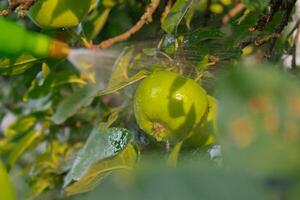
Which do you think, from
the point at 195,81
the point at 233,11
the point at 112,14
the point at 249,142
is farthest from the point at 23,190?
the point at 249,142

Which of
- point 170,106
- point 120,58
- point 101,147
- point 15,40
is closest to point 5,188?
point 15,40

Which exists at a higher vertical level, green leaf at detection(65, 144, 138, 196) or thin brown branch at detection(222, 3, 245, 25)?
green leaf at detection(65, 144, 138, 196)

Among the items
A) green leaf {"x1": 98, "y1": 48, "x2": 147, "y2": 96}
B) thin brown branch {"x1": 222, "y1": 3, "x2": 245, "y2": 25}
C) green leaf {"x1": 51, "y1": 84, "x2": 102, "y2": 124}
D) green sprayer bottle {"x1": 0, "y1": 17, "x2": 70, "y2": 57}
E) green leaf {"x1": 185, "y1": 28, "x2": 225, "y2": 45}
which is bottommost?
green leaf {"x1": 51, "y1": 84, "x2": 102, "y2": 124}

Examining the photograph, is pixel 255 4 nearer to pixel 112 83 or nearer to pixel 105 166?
pixel 105 166

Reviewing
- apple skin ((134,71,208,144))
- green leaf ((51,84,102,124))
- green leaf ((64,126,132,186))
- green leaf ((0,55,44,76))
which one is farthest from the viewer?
green leaf ((51,84,102,124))

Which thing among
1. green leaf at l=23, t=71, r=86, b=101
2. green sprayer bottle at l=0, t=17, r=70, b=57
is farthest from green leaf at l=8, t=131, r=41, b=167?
green sprayer bottle at l=0, t=17, r=70, b=57

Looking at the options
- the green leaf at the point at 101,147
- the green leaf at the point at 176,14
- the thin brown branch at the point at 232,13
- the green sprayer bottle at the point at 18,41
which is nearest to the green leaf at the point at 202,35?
the green leaf at the point at 176,14

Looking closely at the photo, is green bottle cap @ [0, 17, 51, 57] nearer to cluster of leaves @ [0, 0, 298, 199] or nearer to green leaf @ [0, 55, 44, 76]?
cluster of leaves @ [0, 0, 298, 199]

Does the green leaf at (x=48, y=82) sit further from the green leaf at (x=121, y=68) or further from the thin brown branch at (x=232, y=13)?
the thin brown branch at (x=232, y=13)
